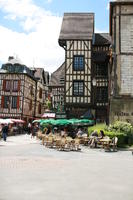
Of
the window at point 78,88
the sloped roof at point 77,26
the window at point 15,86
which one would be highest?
the sloped roof at point 77,26

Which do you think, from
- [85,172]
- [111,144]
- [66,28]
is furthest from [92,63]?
[85,172]

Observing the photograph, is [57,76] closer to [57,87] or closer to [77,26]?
[57,87]

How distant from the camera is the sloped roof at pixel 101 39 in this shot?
26.8 meters

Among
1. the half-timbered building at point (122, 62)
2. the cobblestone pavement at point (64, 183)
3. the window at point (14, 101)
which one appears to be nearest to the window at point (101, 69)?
the half-timbered building at point (122, 62)

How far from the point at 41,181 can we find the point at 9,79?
108ft

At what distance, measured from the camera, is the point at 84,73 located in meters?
25.2

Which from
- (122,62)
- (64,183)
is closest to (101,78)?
(122,62)

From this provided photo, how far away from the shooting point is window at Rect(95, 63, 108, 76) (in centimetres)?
2612

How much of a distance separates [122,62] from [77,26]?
9.55m

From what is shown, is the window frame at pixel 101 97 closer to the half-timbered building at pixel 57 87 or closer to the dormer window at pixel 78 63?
the dormer window at pixel 78 63

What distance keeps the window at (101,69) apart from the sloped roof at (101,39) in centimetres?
233

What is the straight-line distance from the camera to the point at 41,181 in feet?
20.4

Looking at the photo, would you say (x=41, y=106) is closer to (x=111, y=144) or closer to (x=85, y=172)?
(x=111, y=144)

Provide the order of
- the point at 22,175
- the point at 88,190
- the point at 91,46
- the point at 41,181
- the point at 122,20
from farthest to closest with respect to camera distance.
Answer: the point at 91,46, the point at 122,20, the point at 22,175, the point at 41,181, the point at 88,190
